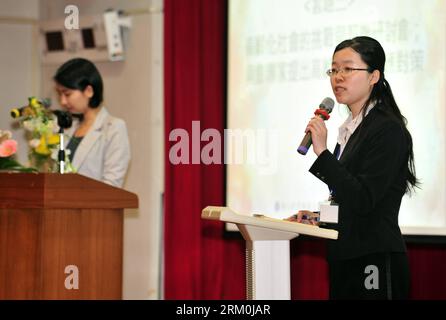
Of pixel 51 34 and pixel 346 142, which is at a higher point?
pixel 51 34

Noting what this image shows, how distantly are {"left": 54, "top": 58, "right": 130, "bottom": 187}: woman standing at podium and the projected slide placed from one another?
591mm

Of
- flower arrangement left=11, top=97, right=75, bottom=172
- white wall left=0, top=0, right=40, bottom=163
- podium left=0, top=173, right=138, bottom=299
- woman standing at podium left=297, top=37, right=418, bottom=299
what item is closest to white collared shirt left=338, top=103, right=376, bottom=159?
woman standing at podium left=297, top=37, right=418, bottom=299

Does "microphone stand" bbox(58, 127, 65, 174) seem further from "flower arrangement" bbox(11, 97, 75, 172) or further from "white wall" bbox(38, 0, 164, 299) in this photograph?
"white wall" bbox(38, 0, 164, 299)

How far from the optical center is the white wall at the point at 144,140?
4.30 meters

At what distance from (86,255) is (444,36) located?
1.82 metres

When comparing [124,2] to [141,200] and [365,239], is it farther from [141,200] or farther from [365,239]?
[365,239]

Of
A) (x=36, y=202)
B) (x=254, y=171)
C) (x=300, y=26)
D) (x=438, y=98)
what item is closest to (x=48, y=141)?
(x=36, y=202)

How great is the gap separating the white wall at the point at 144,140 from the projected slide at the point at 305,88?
2.17 ft

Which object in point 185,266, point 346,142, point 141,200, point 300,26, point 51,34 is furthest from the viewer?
point 51,34

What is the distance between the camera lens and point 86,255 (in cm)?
289

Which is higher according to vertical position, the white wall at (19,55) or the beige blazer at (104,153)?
the white wall at (19,55)

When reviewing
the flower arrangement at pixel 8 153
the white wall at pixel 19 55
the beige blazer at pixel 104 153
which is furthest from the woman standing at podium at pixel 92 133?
the white wall at pixel 19 55

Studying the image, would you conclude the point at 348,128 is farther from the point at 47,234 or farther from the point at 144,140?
the point at 144,140

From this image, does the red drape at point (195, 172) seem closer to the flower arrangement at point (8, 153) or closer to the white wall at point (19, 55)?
the flower arrangement at point (8, 153)
